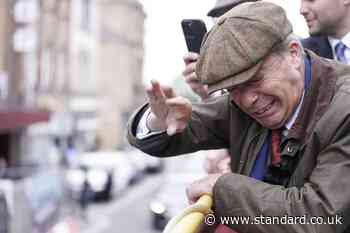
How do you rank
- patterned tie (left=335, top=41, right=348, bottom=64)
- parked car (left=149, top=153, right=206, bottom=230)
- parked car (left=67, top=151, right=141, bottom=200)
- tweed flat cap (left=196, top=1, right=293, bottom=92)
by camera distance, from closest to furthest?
tweed flat cap (left=196, top=1, right=293, bottom=92) < patterned tie (left=335, top=41, right=348, bottom=64) < parked car (left=149, top=153, right=206, bottom=230) < parked car (left=67, top=151, right=141, bottom=200)

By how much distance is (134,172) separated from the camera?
2802 cm

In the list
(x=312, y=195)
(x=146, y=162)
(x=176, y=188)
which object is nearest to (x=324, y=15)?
(x=312, y=195)

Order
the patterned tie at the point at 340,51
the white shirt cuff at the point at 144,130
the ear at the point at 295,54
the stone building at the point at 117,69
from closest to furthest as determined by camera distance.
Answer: the ear at the point at 295,54 < the white shirt cuff at the point at 144,130 < the patterned tie at the point at 340,51 < the stone building at the point at 117,69

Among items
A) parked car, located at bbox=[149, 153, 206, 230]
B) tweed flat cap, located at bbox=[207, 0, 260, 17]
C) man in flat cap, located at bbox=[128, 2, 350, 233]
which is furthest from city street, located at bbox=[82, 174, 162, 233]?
man in flat cap, located at bbox=[128, 2, 350, 233]

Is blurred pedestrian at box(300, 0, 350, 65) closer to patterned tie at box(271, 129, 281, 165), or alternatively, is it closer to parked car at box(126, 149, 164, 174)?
patterned tie at box(271, 129, 281, 165)

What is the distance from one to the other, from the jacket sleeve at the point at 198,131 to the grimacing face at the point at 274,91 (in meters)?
0.38

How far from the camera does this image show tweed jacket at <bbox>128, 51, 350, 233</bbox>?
166 cm

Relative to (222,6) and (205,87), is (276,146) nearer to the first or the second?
(205,87)

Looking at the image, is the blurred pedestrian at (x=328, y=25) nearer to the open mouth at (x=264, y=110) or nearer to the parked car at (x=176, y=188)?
the open mouth at (x=264, y=110)

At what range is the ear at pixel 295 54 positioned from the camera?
189 centimetres

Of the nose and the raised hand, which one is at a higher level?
the nose

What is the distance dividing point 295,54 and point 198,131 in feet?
1.84

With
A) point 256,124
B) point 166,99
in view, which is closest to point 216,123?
point 256,124

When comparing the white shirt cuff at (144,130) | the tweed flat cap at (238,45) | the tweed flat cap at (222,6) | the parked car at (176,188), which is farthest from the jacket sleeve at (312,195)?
the parked car at (176,188)
